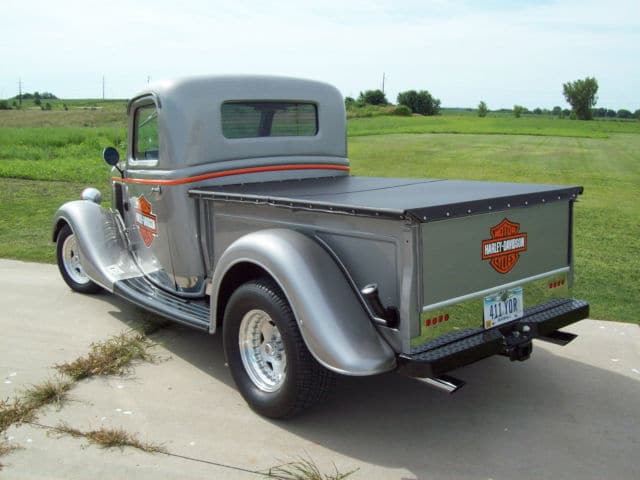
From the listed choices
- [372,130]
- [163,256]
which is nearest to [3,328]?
[163,256]

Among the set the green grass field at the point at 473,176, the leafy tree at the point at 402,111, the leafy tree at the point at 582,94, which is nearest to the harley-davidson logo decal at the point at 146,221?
the green grass field at the point at 473,176

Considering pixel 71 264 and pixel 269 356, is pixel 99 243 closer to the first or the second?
pixel 71 264

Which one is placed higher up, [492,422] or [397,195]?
[397,195]

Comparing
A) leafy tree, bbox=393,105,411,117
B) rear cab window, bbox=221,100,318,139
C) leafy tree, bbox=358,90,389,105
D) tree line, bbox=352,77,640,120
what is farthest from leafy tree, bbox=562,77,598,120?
rear cab window, bbox=221,100,318,139

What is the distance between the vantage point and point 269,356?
3775 millimetres

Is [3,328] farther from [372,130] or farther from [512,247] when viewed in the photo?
[372,130]

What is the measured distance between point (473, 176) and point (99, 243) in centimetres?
1400

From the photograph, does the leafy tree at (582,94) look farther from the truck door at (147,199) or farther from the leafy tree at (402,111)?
the truck door at (147,199)

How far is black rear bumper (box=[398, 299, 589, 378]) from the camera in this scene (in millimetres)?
3125

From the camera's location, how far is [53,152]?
21.2 m

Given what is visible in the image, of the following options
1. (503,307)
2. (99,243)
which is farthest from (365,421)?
(99,243)

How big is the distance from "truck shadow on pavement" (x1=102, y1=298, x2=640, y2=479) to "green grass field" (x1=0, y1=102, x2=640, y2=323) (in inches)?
61.6

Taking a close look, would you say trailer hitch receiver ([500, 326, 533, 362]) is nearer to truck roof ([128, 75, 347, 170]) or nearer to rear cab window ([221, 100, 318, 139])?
truck roof ([128, 75, 347, 170])

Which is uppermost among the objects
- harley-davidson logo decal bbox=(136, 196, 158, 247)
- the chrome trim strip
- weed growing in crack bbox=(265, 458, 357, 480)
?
harley-davidson logo decal bbox=(136, 196, 158, 247)
